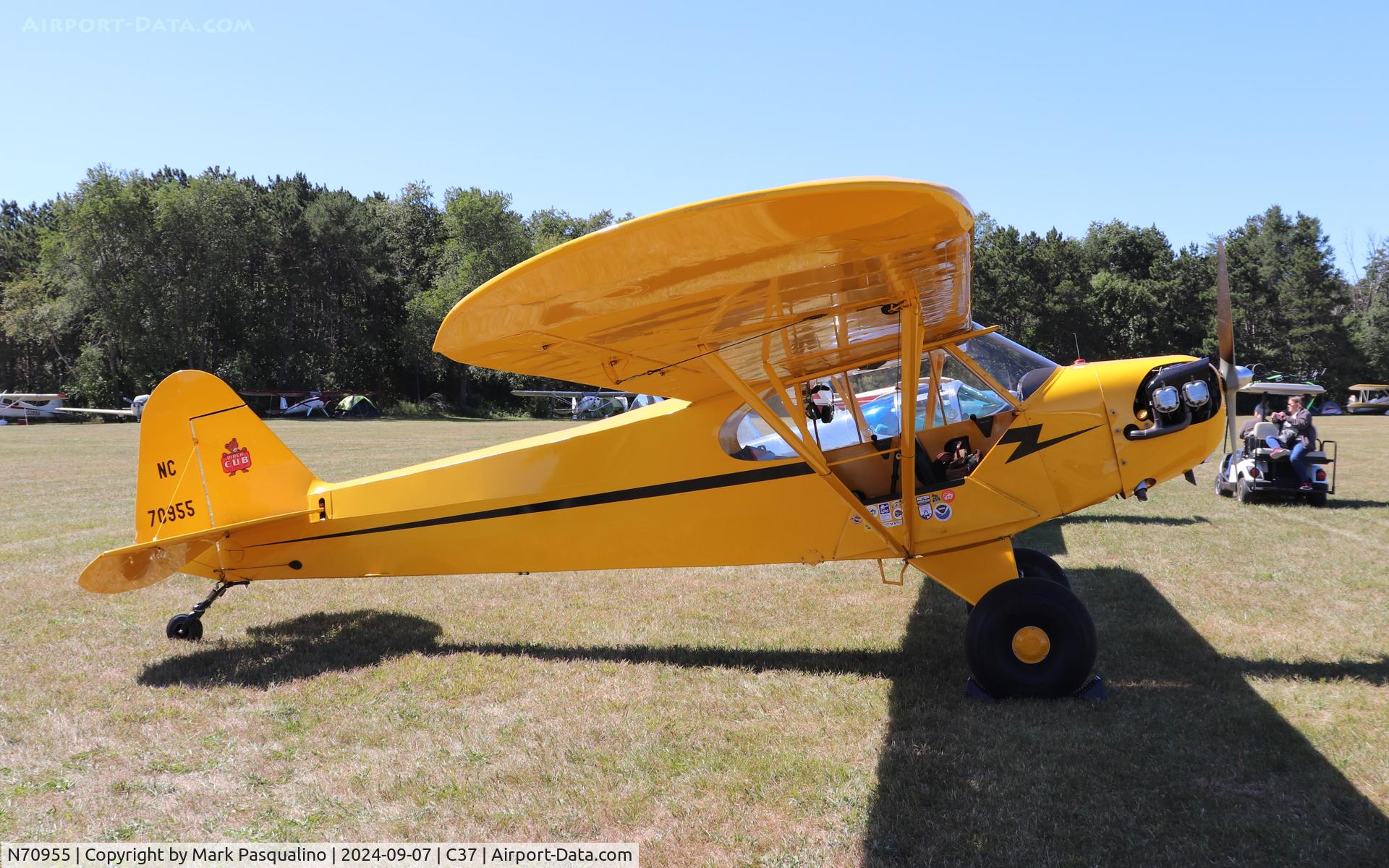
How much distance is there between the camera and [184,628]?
19.8 ft

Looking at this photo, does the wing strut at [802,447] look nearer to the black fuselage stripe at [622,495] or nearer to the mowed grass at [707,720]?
the black fuselage stripe at [622,495]

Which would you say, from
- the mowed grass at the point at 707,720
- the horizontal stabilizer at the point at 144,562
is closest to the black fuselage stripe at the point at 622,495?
the mowed grass at the point at 707,720

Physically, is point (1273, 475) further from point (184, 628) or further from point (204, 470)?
point (184, 628)

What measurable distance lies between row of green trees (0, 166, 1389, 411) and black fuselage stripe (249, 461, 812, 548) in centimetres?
5173

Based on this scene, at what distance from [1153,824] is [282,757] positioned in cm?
385

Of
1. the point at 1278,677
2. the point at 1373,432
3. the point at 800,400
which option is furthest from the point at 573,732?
the point at 1373,432

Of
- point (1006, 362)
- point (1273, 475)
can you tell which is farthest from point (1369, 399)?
point (1006, 362)

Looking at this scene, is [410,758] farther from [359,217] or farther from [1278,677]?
[359,217]

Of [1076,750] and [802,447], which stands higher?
[802,447]

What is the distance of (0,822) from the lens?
3.60 meters

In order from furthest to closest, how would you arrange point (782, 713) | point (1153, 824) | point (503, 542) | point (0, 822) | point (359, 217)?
point (359, 217)
point (503, 542)
point (782, 713)
point (0, 822)
point (1153, 824)

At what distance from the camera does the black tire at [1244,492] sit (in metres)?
11.9

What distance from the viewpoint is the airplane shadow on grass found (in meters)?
3.26

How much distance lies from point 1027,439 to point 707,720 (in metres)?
2.44
